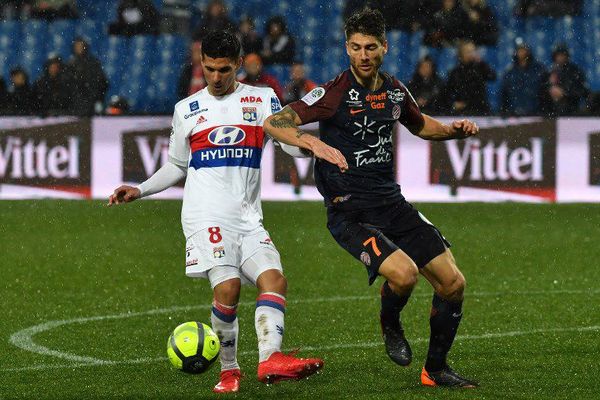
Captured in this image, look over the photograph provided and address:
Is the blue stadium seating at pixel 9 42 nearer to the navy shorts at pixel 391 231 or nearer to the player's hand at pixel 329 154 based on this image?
the navy shorts at pixel 391 231

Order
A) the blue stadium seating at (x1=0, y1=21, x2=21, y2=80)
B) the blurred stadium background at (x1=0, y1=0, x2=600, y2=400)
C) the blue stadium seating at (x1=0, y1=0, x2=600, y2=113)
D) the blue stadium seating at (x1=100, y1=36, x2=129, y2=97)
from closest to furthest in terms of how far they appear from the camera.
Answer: the blurred stadium background at (x1=0, y1=0, x2=600, y2=400) → the blue stadium seating at (x1=0, y1=0, x2=600, y2=113) → the blue stadium seating at (x1=100, y1=36, x2=129, y2=97) → the blue stadium seating at (x1=0, y1=21, x2=21, y2=80)

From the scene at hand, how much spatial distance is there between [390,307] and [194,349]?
1211 mm

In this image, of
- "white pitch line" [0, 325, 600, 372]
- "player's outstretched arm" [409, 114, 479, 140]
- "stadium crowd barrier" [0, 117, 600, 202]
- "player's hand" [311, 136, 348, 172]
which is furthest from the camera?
"stadium crowd barrier" [0, 117, 600, 202]

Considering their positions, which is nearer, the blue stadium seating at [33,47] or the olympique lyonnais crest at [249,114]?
the olympique lyonnais crest at [249,114]

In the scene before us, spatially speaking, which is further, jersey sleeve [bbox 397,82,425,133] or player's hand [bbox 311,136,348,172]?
jersey sleeve [bbox 397,82,425,133]

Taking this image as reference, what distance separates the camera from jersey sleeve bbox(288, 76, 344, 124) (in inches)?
259

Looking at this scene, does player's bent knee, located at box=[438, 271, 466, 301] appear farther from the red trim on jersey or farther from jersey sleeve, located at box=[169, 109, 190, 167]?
jersey sleeve, located at box=[169, 109, 190, 167]

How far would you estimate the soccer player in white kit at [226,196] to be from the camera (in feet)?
21.3

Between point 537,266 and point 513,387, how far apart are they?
5.45 metres

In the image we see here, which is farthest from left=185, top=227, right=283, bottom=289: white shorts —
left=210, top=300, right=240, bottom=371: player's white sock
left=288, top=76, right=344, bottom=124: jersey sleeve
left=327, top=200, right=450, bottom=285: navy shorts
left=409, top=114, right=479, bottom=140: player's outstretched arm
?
left=409, top=114, right=479, bottom=140: player's outstretched arm

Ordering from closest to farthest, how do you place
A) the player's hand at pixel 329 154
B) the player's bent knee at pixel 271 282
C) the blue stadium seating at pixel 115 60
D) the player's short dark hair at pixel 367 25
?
1. the player's hand at pixel 329 154
2. the player's bent knee at pixel 271 282
3. the player's short dark hair at pixel 367 25
4. the blue stadium seating at pixel 115 60

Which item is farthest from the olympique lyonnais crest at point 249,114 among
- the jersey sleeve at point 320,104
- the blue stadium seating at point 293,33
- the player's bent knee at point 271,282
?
the blue stadium seating at point 293,33

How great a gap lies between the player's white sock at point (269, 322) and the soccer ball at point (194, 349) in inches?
9.5

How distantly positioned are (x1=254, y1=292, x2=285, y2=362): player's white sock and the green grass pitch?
0.31 m
